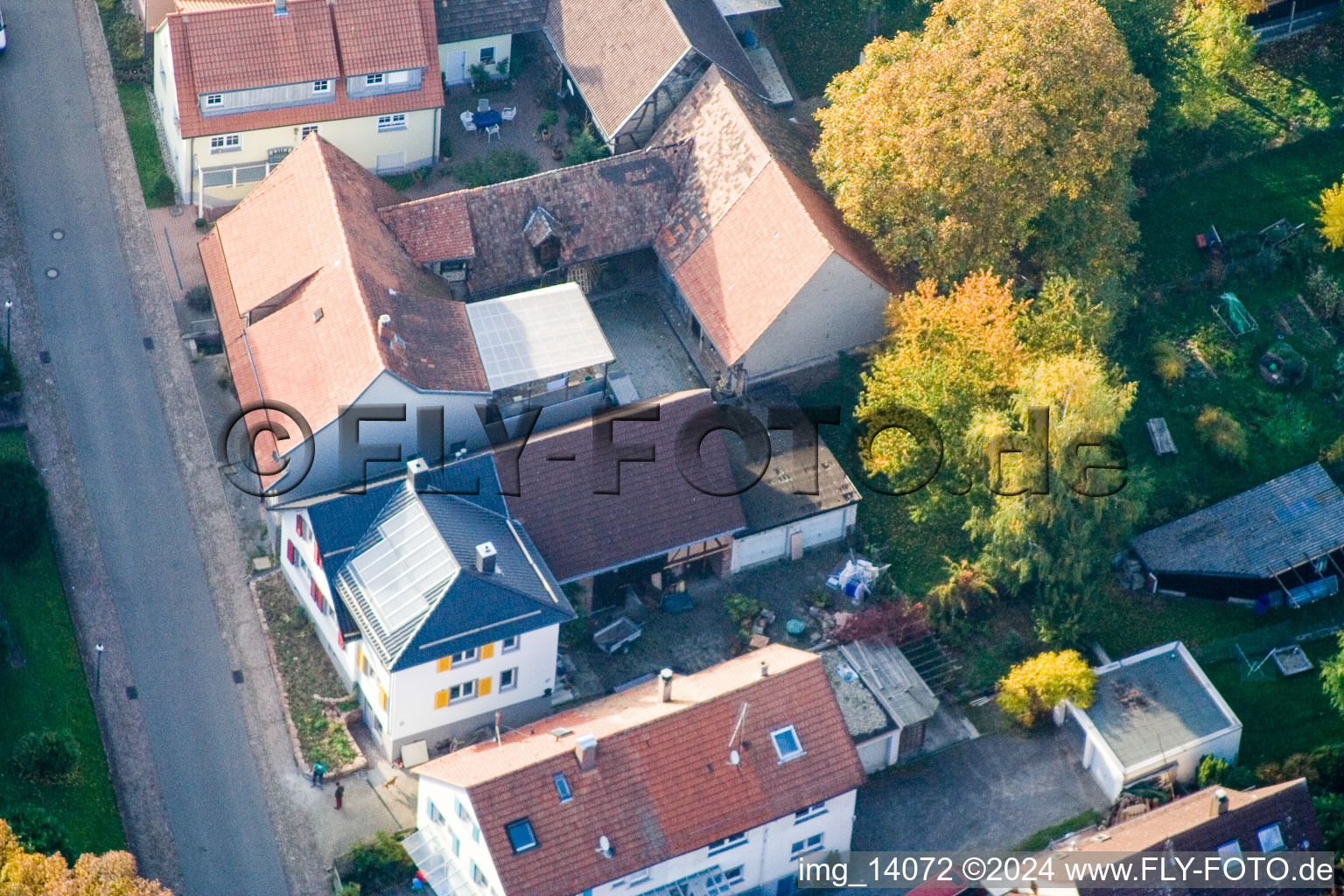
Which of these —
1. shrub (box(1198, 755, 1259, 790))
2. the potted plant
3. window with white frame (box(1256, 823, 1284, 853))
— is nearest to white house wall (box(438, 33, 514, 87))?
the potted plant

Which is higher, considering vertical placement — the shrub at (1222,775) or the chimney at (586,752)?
the chimney at (586,752)

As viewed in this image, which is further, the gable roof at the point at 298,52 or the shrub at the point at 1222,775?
the gable roof at the point at 298,52

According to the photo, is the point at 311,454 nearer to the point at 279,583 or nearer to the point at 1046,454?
the point at 279,583

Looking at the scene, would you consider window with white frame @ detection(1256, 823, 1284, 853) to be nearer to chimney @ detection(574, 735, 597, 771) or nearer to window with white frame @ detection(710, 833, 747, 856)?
window with white frame @ detection(710, 833, 747, 856)

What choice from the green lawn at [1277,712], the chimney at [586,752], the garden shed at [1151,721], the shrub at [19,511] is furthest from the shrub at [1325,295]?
the shrub at [19,511]

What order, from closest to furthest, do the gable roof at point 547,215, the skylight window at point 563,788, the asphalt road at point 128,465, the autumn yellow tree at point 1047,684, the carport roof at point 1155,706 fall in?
the skylight window at point 563,788
the asphalt road at point 128,465
the carport roof at point 1155,706
the autumn yellow tree at point 1047,684
the gable roof at point 547,215

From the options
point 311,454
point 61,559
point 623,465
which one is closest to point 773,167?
point 623,465

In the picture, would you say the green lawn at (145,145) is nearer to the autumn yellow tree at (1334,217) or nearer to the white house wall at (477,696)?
the white house wall at (477,696)
